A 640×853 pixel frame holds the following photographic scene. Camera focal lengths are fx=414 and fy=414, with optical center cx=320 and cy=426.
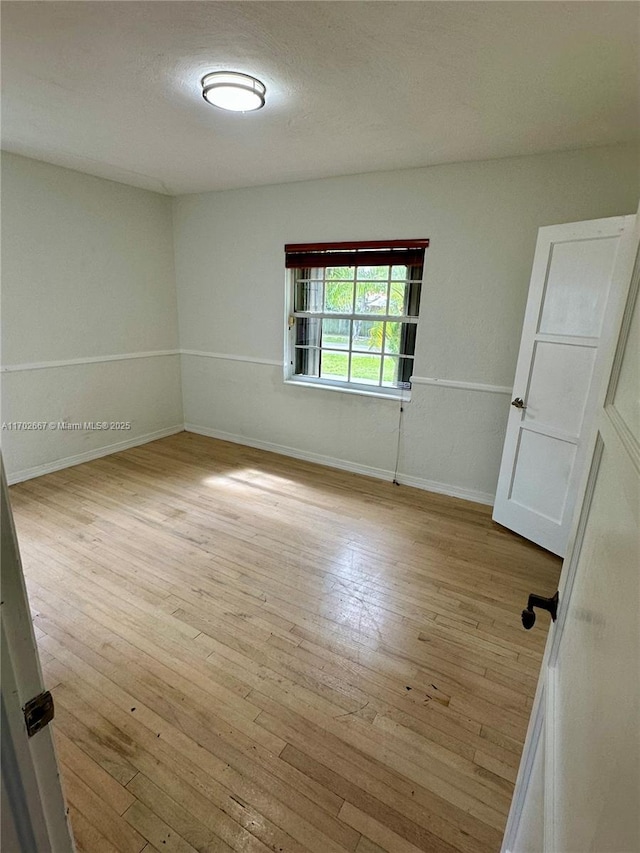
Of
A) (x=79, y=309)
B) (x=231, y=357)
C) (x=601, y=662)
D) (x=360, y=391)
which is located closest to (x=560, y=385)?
(x=360, y=391)

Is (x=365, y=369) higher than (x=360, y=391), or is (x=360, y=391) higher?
(x=365, y=369)

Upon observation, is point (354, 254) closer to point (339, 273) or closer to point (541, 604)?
point (339, 273)

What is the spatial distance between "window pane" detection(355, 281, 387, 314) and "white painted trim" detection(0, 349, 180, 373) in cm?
220

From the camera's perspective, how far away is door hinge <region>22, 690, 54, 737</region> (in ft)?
2.10

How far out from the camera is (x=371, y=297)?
352cm

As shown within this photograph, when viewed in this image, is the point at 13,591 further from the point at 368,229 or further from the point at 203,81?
the point at 368,229

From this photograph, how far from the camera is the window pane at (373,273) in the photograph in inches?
135

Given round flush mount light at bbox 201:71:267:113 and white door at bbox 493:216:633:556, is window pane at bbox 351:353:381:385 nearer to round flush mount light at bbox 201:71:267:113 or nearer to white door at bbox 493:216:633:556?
white door at bbox 493:216:633:556

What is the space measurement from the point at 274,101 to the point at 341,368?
7.07ft

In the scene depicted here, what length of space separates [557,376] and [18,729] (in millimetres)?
2743

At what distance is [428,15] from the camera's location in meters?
1.40

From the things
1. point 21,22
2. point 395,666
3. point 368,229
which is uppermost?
point 21,22

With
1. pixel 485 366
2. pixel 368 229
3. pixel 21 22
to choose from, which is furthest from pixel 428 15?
pixel 485 366

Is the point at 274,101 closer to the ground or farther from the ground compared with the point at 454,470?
farther from the ground
